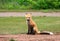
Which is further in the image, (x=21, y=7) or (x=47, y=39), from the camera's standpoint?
(x=21, y=7)

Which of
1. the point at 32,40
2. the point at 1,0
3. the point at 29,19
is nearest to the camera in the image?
the point at 32,40

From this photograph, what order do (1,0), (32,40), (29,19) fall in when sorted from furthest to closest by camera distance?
(1,0) < (29,19) < (32,40)

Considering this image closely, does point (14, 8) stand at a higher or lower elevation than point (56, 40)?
lower

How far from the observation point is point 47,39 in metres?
10.3

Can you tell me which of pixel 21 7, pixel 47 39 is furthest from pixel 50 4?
pixel 47 39

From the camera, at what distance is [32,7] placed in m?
32.2

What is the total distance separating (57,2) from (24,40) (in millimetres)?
21744

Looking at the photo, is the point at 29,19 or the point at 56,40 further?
the point at 29,19

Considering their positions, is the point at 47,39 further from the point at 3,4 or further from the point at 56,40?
the point at 3,4

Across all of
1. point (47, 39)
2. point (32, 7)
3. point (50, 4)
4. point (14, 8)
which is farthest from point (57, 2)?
point (47, 39)

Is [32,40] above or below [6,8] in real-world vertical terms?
above

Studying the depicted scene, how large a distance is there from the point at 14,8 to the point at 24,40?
22.7m

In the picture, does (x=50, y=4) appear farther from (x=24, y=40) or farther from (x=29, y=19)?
(x=24, y=40)

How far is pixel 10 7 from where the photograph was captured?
32.3 metres
